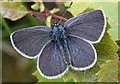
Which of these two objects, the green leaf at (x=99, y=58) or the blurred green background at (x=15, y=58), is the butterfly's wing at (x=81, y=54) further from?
the blurred green background at (x=15, y=58)

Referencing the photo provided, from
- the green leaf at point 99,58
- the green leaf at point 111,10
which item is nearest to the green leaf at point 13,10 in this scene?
the green leaf at point 111,10

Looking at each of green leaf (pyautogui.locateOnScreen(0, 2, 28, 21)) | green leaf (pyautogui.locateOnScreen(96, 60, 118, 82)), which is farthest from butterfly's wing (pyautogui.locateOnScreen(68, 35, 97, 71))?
green leaf (pyautogui.locateOnScreen(0, 2, 28, 21))

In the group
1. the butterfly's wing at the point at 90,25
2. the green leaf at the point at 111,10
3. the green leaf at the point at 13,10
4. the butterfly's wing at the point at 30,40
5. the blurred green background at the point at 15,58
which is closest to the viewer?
the butterfly's wing at the point at 90,25

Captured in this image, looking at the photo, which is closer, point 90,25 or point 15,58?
point 90,25

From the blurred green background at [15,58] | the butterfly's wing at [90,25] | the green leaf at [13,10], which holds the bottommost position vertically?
the blurred green background at [15,58]

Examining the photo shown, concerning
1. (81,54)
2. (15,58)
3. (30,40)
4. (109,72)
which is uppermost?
(30,40)

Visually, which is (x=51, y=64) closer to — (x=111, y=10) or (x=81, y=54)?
(x=81, y=54)

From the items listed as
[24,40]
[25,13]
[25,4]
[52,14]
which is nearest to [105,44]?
[24,40]

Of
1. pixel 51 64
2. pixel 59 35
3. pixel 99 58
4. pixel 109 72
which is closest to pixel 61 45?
pixel 59 35
